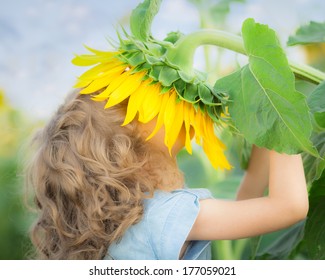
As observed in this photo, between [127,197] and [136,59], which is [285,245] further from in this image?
[136,59]

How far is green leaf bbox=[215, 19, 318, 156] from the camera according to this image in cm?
74

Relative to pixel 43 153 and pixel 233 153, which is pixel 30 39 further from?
pixel 43 153

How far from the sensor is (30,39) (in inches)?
66.6

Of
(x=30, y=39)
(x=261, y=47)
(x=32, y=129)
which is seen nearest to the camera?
(x=261, y=47)

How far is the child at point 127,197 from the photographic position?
90cm

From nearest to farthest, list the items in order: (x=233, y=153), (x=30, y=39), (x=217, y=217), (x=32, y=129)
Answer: (x=217, y=217) → (x=32, y=129) → (x=233, y=153) → (x=30, y=39)

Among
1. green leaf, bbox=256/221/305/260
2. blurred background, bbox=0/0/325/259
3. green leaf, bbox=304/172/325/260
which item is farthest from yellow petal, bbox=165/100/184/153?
blurred background, bbox=0/0/325/259

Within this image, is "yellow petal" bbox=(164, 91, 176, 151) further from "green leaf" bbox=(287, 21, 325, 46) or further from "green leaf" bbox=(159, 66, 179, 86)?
"green leaf" bbox=(287, 21, 325, 46)

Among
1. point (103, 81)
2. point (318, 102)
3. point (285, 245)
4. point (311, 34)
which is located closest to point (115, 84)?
point (103, 81)

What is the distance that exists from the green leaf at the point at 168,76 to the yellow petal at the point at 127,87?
1.4 inches

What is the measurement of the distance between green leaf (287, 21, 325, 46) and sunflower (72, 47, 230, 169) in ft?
0.91

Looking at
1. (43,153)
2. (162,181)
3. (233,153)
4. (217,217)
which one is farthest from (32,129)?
(233,153)

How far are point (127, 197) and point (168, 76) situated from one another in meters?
0.21

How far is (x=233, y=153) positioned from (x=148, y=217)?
0.62 metres
